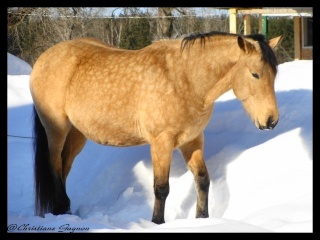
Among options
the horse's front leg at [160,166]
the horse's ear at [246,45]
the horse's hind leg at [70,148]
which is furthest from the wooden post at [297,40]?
the horse's front leg at [160,166]

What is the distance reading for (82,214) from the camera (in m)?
6.98

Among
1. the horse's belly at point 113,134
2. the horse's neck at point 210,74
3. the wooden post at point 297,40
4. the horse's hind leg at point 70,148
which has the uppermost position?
the horse's neck at point 210,74

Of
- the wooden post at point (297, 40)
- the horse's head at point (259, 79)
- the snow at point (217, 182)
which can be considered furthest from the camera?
the wooden post at point (297, 40)

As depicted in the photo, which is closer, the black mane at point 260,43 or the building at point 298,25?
the black mane at point 260,43

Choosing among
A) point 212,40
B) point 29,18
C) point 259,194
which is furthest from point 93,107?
point 29,18

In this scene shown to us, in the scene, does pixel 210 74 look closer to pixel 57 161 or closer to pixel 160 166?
pixel 160 166

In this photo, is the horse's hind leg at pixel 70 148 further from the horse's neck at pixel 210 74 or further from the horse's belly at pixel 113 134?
the horse's neck at pixel 210 74

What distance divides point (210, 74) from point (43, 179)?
2.35m

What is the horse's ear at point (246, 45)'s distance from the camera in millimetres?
5504

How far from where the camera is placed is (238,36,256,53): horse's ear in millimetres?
5504

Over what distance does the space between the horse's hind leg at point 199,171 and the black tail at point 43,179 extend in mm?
1646

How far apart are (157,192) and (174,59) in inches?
51.0

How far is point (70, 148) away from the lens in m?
7.08
